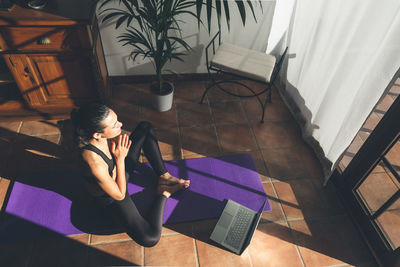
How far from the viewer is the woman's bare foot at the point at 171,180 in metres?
2.30

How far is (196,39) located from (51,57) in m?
1.41

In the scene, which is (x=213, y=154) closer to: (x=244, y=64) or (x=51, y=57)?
(x=244, y=64)

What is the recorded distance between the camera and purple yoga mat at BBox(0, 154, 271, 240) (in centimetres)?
209

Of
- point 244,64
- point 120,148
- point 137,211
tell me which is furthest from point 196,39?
point 137,211

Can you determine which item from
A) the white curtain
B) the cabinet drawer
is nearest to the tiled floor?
the white curtain

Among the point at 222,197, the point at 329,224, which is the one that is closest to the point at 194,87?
the point at 222,197

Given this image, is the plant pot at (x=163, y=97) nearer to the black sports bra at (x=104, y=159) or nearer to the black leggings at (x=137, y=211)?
the black leggings at (x=137, y=211)

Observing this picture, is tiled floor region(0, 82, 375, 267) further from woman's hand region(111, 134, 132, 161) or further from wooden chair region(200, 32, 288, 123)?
woman's hand region(111, 134, 132, 161)

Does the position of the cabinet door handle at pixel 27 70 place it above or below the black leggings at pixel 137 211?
above

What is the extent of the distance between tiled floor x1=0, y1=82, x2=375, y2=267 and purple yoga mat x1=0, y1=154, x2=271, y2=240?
9 cm

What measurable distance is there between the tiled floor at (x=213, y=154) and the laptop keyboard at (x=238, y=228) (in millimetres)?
88

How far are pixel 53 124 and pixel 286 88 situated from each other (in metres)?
2.43

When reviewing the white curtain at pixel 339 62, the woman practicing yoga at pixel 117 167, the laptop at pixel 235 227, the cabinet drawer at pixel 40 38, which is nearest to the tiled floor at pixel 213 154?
the laptop at pixel 235 227

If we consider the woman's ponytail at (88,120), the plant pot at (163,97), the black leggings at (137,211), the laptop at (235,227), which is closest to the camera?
the woman's ponytail at (88,120)
